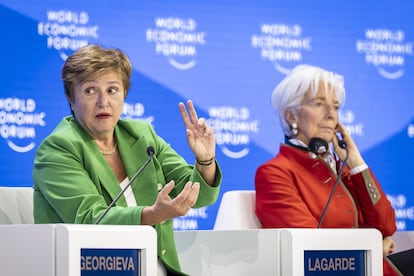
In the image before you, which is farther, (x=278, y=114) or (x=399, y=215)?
(x=399, y=215)

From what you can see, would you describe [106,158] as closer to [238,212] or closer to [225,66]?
[238,212]

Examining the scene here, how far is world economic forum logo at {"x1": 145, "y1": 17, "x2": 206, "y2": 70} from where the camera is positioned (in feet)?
17.5

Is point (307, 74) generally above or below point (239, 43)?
below

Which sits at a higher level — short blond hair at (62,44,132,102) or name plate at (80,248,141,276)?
short blond hair at (62,44,132,102)

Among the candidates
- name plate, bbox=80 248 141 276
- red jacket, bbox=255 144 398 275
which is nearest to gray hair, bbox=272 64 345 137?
red jacket, bbox=255 144 398 275

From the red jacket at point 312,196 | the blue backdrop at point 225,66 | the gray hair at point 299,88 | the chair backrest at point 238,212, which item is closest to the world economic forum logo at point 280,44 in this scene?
the blue backdrop at point 225,66

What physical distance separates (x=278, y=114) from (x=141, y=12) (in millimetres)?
997

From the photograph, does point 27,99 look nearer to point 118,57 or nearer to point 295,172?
point 118,57

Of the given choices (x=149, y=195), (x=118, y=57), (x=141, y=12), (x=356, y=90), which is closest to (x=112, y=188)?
(x=149, y=195)

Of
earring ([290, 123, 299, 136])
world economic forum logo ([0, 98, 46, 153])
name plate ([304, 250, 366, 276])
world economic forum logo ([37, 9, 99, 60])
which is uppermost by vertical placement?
world economic forum logo ([37, 9, 99, 60])

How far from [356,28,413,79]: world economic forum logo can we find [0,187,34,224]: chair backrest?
2419 mm

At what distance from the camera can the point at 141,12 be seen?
530 cm

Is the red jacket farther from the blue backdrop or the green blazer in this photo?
the blue backdrop

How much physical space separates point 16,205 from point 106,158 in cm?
40
